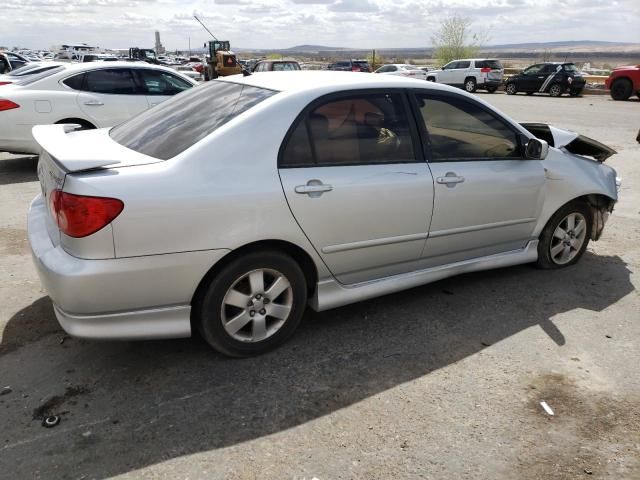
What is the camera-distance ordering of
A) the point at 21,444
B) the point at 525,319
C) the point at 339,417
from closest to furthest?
the point at 21,444 → the point at 339,417 → the point at 525,319

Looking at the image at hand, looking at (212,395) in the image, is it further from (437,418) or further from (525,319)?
(525,319)

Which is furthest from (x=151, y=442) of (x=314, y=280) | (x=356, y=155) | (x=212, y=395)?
(x=356, y=155)

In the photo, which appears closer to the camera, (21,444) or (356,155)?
(21,444)

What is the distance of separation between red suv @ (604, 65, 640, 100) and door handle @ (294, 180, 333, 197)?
22.8 metres

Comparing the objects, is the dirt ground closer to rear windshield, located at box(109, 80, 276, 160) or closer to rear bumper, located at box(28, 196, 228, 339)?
rear bumper, located at box(28, 196, 228, 339)

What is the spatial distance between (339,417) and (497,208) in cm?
202

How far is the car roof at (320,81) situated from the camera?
3400mm

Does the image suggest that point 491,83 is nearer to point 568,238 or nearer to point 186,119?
point 568,238

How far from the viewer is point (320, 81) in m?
3.48

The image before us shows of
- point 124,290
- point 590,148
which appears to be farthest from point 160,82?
→ point 124,290

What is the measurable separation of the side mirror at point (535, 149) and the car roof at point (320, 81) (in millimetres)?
732

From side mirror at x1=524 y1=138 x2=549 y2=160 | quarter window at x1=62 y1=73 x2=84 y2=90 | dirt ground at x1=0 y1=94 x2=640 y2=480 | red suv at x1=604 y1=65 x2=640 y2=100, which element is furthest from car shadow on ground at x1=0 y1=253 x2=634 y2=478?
red suv at x1=604 y1=65 x2=640 y2=100

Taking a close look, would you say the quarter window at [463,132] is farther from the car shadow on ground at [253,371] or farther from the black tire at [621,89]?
the black tire at [621,89]

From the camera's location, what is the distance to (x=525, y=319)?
3.85 meters
